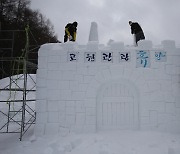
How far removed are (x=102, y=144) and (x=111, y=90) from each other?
1949 millimetres

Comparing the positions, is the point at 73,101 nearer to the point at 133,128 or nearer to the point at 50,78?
the point at 50,78

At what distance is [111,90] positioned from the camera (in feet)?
26.6

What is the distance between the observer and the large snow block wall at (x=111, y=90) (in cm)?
788

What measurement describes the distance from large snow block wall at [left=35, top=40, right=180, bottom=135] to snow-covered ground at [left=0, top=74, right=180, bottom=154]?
1.00 ft

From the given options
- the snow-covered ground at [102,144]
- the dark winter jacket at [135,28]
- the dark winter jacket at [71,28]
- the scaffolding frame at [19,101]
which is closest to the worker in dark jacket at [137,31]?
the dark winter jacket at [135,28]

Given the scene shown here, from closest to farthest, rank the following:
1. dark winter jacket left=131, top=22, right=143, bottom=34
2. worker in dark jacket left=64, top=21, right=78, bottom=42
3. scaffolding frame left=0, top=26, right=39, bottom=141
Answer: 1. scaffolding frame left=0, top=26, right=39, bottom=141
2. dark winter jacket left=131, top=22, right=143, bottom=34
3. worker in dark jacket left=64, top=21, right=78, bottom=42

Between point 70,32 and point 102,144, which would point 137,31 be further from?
point 102,144

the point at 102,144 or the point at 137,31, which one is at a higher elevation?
the point at 137,31

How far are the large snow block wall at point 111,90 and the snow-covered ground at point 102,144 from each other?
30cm

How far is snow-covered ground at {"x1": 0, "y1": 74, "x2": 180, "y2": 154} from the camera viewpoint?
691 cm

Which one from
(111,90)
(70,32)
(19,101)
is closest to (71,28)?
(70,32)

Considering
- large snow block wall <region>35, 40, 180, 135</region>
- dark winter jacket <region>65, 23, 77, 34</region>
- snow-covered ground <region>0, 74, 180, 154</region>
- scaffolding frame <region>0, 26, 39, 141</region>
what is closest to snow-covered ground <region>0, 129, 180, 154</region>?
snow-covered ground <region>0, 74, 180, 154</region>

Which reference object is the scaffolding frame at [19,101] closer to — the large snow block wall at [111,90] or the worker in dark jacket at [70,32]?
the large snow block wall at [111,90]

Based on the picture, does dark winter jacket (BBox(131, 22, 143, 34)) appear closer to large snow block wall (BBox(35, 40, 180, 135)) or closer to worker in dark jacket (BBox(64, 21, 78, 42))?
large snow block wall (BBox(35, 40, 180, 135))
